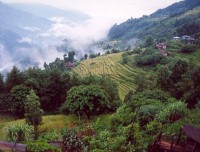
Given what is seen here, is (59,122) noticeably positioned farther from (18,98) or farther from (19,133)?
(19,133)

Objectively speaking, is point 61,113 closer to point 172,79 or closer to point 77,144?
point 172,79

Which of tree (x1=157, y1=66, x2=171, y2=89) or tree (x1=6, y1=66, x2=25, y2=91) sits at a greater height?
tree (x1=6, y1=66, x2=25, y2=91)

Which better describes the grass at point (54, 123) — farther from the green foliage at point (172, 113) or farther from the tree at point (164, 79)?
the tree at point (164, 79)

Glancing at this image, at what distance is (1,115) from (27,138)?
2234 centimetres

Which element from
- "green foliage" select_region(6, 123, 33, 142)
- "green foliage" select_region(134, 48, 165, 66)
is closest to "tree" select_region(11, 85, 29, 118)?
"green foliage" select_region(6, 123, 33, 142)

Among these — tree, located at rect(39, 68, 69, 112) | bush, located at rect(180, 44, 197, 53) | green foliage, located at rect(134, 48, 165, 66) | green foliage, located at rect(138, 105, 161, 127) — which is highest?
bush, located at rect(180, 44, 197, 53)

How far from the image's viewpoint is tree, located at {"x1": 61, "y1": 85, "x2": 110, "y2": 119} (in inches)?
1560

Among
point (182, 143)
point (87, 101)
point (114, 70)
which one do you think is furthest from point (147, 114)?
point (114, 70)

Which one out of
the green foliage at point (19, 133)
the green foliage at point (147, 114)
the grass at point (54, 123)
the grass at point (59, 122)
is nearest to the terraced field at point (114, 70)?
the grass at point (59, 122)

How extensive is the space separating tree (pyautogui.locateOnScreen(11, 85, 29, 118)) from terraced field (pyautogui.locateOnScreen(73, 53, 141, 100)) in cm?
2442

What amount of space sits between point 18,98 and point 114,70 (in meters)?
50.5

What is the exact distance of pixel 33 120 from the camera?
1320 inches

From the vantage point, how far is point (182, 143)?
1956 centimetres

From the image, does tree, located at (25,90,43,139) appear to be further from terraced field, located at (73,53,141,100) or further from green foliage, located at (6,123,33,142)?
terraced field, located at (73,53,141,100)
